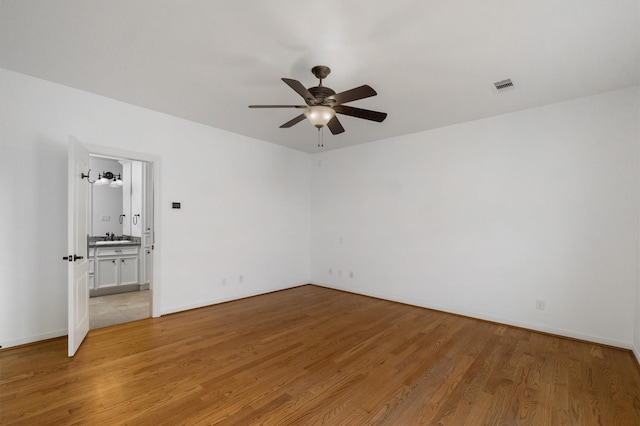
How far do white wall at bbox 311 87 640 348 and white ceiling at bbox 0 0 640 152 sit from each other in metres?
0.53

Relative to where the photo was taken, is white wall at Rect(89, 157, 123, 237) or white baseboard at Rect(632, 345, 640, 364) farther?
white wall at Rect(89, 157, 123, 237)

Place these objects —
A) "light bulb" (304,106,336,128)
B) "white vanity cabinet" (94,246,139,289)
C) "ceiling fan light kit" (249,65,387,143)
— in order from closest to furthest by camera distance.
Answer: "ceiling fan light kit" (249,65,387,143) < "light bulb" (304,106,336,128) < "white vanity cabinet" (94,246,139,289)

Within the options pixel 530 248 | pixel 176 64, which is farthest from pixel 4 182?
pixel 530 248

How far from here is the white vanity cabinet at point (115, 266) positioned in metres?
5.22

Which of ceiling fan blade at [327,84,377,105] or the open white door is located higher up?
ceiling fan blade at [327,84,377,105]

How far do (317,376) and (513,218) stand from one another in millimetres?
3251

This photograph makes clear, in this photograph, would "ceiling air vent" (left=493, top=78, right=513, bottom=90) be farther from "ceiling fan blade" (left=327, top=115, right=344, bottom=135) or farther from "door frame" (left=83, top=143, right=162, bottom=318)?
"door frame" (left=83, top=143, right=162, bottom=318)

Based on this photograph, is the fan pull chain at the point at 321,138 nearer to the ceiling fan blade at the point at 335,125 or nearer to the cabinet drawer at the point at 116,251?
the ceiling fan blade at the point at 335,125

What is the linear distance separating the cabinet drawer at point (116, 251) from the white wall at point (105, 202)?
1208mm

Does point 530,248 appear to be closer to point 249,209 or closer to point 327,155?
point 327,155

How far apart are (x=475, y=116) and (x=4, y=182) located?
567cm

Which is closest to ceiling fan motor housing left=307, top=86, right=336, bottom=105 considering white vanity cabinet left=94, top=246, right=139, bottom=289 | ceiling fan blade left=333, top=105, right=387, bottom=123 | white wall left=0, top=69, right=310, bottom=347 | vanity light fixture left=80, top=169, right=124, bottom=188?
ceiling fan blade left=333, top=105, right=387, bottom=123

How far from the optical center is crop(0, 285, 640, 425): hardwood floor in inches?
82.4

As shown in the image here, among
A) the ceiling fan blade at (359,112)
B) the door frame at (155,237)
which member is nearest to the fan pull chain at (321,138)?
the ceiling fan blade at (359,112)
